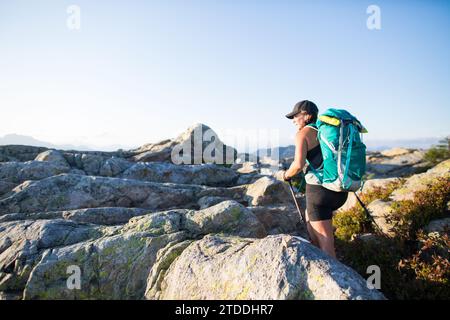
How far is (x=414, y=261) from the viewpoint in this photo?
632 cm

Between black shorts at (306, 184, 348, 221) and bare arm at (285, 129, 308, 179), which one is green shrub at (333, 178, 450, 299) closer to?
black shorts at (306, 184, 348, 221)

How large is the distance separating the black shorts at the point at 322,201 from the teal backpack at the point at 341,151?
222 millimetres

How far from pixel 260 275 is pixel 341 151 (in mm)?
2734

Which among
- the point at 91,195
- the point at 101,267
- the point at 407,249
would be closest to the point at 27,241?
the point at 101,267

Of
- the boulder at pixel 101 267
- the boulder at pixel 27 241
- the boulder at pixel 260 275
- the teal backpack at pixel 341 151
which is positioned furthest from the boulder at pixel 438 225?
the boulder at pixel 27 241

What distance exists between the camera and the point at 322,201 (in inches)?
223

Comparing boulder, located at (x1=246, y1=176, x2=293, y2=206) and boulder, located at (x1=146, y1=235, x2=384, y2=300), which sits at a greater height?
boulder, located at (x1=146, y1=235, x2=384, y2=300)

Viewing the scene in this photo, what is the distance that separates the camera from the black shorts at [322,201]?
18.5 ft

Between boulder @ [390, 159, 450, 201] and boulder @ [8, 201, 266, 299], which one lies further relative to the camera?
boulder @ [390, 159, 450, 201]

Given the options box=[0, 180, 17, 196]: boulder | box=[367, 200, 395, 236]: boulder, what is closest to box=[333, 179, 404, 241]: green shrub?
box=[367, 200, 395, 236]: boulder

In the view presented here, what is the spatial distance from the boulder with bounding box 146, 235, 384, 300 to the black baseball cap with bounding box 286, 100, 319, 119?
2839mm

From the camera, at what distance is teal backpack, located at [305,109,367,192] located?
17.2 feet

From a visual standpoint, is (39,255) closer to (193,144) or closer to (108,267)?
(108,267)
